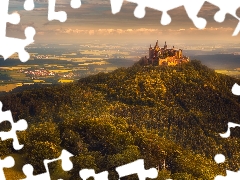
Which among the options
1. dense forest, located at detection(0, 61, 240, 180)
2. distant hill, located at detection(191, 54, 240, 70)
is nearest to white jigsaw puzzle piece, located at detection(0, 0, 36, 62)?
dense forest, located at detection(0, 61, 240, 180)

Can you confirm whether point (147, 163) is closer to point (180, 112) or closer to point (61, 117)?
point (61, 117)

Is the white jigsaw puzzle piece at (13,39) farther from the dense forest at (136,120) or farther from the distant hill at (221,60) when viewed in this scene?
the distant hill at (221,60)

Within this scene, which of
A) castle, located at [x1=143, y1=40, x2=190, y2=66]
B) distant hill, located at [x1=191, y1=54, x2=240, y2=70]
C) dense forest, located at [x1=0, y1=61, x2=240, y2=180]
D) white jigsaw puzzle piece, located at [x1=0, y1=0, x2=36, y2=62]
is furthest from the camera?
distant hill, located at [x1=191, y1=54, x2=240, y2=70]

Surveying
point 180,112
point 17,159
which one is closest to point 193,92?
point 180,112

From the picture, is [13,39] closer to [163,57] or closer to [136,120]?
[136,120]

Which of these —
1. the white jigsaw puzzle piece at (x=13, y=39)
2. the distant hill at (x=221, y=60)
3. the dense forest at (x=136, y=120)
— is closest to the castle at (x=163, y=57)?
the dense forest at (x=136, y=120)

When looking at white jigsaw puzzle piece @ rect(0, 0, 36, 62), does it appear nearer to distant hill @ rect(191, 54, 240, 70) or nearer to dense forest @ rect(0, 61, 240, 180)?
dense forest @ rect(0, 61, 240, 180)
